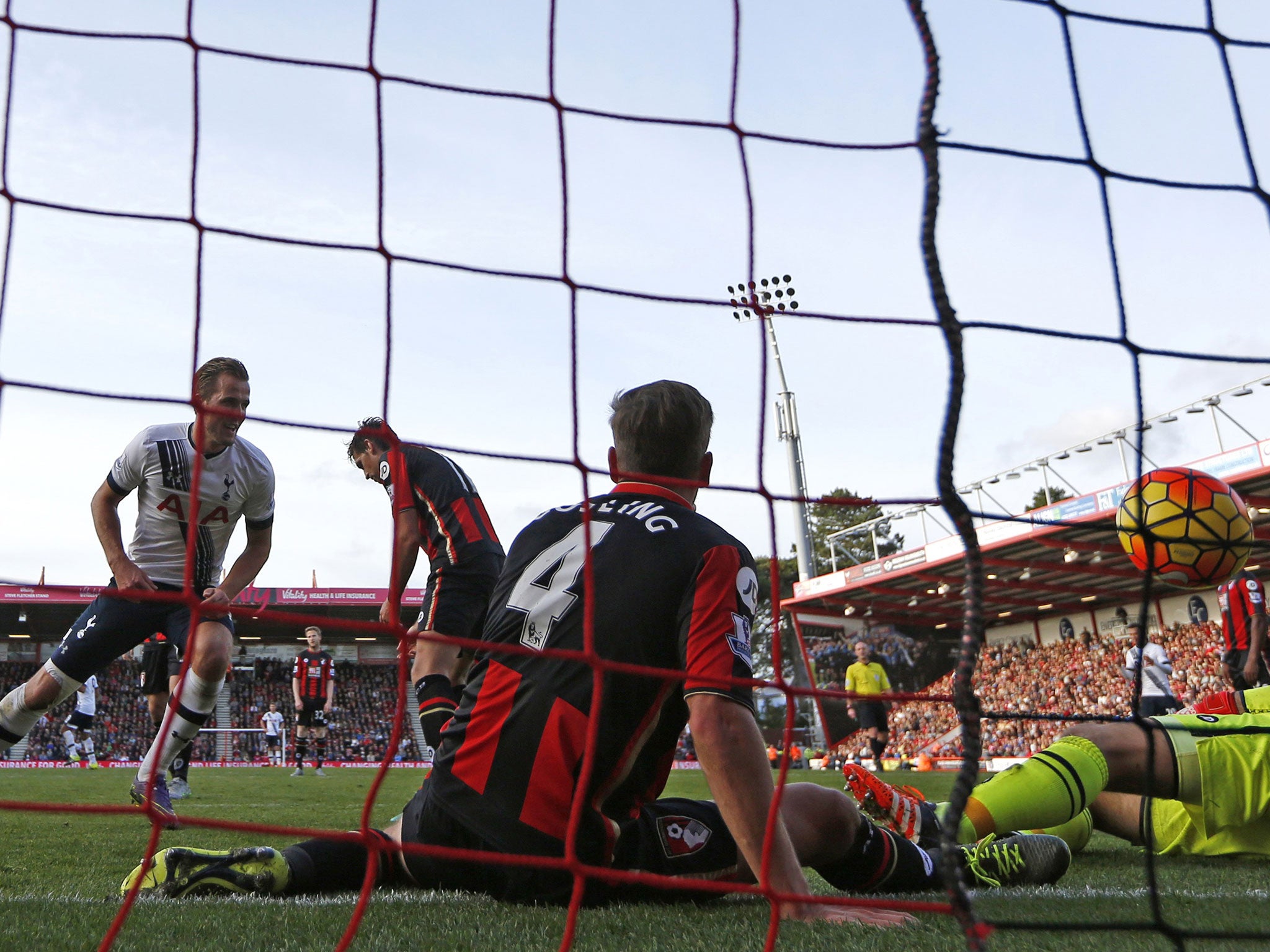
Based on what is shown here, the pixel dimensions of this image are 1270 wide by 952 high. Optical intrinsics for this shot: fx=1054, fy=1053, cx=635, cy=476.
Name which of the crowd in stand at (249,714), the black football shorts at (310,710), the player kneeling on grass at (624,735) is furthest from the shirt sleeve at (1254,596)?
the crowd in stand at (249,714)

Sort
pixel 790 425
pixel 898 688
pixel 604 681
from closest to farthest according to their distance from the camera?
pixel 604 681 → pixel 790 425 → pixel 898 688

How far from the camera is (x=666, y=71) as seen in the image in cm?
259

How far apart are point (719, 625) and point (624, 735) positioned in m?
0.28

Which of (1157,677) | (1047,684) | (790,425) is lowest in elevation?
(1047,684)

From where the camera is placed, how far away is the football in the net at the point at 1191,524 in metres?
2.89

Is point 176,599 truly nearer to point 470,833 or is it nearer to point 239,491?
point 470,833

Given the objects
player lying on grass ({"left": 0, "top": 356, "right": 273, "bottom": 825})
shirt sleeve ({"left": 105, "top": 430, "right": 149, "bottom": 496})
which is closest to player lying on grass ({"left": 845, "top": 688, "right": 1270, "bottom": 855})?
player lying on grass ({"left": 0, "top": 356, "right": 273, "bottom": 825})

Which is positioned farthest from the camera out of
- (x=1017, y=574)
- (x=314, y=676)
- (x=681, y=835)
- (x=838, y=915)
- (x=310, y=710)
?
(x=1017, y=574)

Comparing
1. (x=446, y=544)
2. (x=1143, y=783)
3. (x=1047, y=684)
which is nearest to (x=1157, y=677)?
(x=446, y=544)

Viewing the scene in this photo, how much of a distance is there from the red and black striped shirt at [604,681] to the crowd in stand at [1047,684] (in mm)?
17792

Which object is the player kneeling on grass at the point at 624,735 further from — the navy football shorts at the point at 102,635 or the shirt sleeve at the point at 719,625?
the navy football shorts at the point at 102,635

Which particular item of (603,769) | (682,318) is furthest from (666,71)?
(603,769)

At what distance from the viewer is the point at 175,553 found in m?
4.11

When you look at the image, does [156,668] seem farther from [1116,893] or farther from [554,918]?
[1116,893]
